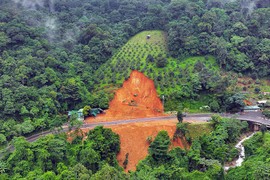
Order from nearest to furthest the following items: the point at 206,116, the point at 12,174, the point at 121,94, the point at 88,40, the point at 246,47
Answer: the point at 12,174, the point at 206,116, the point at 121,94, the point at 246,47, the point at 88,40

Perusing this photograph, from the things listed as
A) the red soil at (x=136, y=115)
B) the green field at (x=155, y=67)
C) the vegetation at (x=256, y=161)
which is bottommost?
the vegetation at (x=256, y=161)

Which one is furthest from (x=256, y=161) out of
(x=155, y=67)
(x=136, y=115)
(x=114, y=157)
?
(x=155, y=67)

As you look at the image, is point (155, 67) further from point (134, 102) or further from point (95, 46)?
point (95, 46)

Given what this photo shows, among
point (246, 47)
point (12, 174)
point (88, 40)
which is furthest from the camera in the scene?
point (88, 40)

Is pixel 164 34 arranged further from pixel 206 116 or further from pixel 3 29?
pixel 3 29

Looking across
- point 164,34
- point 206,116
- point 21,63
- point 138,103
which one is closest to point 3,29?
point 21,63

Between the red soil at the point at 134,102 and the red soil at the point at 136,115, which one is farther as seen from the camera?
the red soil at the point at 134,102

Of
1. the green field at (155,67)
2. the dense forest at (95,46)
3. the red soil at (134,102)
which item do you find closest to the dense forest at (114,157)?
the dense forest at (95,46)

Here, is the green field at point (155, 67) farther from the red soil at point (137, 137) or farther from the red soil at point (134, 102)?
the red soil at point (137, 137)

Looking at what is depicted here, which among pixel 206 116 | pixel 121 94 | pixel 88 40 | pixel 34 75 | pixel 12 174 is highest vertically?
pixel 88 40
